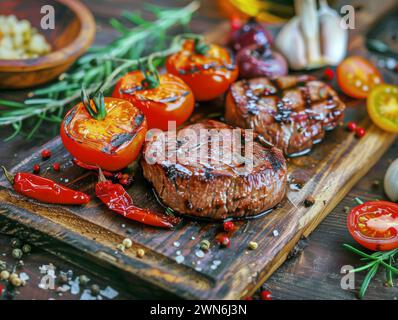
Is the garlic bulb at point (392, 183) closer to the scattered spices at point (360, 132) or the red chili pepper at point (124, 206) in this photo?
the scattered spices at point (360, 132)

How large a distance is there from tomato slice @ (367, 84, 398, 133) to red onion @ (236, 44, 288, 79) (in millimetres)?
748

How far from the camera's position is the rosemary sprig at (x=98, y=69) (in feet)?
14.4

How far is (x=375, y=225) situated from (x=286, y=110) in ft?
3.42

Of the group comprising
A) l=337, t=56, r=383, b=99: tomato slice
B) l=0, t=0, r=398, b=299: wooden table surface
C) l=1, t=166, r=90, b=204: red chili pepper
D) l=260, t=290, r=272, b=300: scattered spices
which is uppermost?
l=337, t=56, r=383, b=99: tomato slice

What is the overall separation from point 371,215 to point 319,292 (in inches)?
24.5

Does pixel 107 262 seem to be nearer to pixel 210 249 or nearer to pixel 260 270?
pixel 210 249

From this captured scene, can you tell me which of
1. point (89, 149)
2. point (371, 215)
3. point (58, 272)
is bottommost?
point (58, 272)

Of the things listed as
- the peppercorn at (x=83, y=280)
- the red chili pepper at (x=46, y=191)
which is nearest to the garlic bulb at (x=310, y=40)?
the red chili pepper at (x=46, y=191)

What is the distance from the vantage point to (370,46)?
5613 mm

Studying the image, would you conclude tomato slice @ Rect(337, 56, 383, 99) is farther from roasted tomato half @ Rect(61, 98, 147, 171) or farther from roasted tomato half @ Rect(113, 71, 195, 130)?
roasted tomato half @ Rect(61, 98, 147, 171)

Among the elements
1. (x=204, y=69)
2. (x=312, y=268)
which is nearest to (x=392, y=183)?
(x=312, y=268)

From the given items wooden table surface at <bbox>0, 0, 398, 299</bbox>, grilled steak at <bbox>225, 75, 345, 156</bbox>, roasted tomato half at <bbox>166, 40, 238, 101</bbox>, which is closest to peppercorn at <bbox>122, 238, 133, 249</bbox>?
wooden table surface at <bbox>0, 0, 398, 299</bbox>

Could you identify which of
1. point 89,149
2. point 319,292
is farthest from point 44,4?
point 319,292

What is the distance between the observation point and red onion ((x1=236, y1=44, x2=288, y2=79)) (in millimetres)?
4656
